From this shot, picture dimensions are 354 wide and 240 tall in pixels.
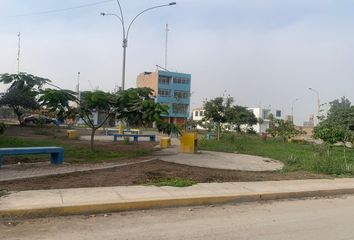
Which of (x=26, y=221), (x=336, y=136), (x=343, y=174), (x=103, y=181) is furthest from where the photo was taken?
(x=336, y=136)

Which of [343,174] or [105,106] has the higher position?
[105,106]

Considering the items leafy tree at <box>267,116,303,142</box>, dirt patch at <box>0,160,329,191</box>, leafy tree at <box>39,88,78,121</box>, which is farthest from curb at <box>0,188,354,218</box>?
leafy tree at <box>267,116,303,142</box>

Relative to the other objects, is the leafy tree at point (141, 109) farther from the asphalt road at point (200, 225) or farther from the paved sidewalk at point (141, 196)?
the asphalt road at point (200, 225)

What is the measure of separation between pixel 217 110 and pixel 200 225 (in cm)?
3005

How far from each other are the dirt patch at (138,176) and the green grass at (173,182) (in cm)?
24

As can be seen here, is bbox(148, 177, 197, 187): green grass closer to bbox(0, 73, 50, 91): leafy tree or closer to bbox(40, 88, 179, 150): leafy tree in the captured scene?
bbox(40, 88, 179, 150): leafy tree

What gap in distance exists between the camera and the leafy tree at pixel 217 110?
3722 centimetres

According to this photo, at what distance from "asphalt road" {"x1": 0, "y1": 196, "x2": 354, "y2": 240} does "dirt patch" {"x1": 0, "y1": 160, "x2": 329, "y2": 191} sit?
2427 mm

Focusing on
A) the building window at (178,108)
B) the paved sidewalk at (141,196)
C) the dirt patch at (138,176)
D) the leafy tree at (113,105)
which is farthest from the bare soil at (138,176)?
the building window at (178,108)

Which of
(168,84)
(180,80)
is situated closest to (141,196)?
(168,84)

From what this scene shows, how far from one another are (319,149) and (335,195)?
9269mm

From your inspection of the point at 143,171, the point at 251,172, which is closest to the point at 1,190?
the point at 143,171

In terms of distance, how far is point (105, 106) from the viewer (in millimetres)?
18406

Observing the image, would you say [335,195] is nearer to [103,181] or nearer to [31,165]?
[103,181]
